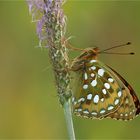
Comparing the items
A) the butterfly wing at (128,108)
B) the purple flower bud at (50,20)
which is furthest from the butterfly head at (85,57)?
the purple flower bud at (50,20)

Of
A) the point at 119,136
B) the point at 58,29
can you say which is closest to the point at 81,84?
the point at 58,29

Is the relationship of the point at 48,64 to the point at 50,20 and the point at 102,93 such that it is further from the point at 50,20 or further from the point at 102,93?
the point at 50,20

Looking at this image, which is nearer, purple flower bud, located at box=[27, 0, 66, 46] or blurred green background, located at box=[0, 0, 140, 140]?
purple flower bud, located at box=[27, 0, 66, 46]

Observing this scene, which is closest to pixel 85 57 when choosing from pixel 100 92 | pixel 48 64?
pixel 100 92

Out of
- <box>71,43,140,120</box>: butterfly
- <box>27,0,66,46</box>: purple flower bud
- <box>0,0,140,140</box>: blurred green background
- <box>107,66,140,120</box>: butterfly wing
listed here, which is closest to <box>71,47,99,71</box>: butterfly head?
<box>71,43,140,120</box>: butterfly

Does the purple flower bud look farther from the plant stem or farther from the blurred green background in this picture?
the blurred green background

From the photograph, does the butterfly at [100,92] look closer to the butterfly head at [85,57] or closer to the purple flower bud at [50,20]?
the butterfly head at [85,57]
